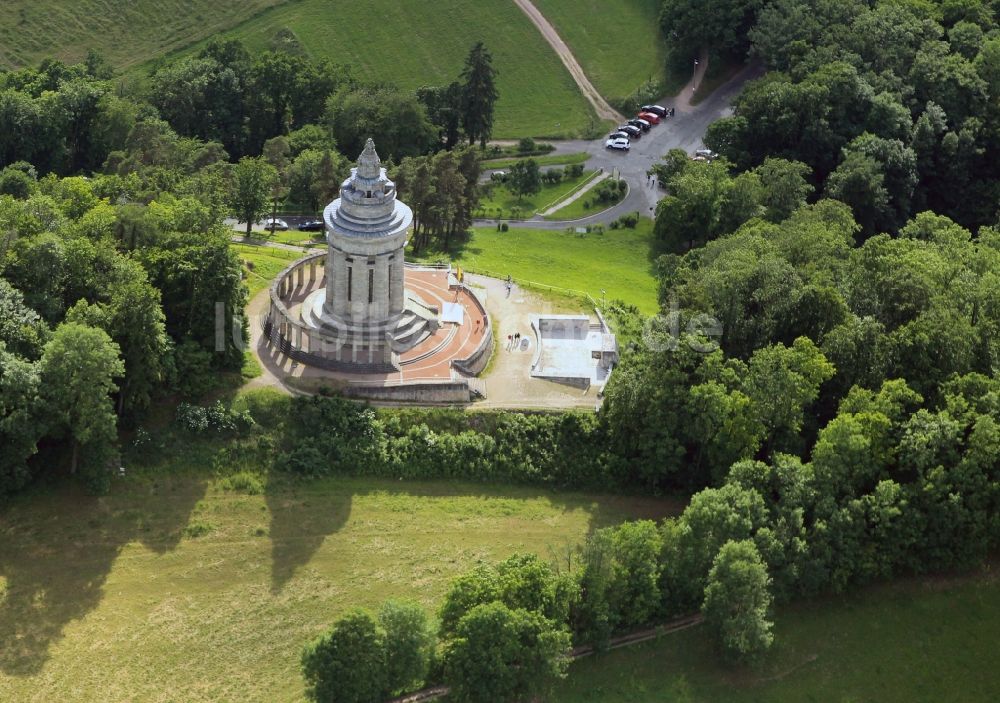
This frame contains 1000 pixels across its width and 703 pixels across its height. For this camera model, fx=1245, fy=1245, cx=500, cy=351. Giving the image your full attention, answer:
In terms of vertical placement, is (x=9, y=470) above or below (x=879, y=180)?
below

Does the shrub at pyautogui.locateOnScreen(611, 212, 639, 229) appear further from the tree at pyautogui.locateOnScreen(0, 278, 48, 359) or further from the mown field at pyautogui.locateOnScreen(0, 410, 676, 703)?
the tree at pyautogui.locateOnScreen(0, 278, 48, 359)

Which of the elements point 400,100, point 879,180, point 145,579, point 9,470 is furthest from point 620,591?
point 400,100

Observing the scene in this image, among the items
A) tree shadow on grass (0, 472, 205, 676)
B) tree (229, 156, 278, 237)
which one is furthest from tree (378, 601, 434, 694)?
tree (229, 156, 278, 237)

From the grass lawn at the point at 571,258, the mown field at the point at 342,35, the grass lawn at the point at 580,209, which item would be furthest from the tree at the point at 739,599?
the mown field at the point at 342,35

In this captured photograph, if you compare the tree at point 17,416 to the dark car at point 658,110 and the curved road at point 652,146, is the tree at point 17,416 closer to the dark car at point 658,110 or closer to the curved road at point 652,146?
the curved road at point 652,146

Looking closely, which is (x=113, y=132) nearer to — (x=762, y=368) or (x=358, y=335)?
(x=358, y=335)

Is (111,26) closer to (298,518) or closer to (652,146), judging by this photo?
(652,146)
